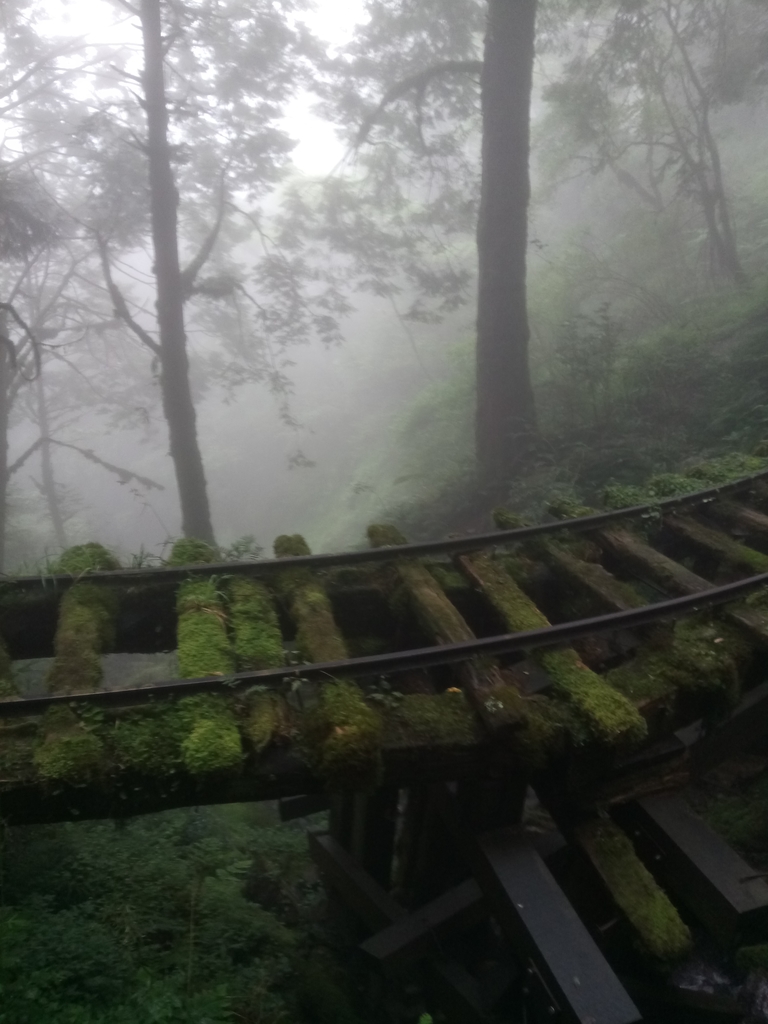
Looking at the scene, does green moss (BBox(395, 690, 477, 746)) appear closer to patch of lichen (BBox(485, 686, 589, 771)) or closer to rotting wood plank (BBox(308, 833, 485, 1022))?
patch of lichen (BBox(485, 686, 589, 771))

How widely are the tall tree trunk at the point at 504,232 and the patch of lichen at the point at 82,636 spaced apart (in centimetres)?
767

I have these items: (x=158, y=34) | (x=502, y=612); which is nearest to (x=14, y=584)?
(x=502, y=612)

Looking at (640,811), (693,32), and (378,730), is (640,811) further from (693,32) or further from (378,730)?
(693,32)

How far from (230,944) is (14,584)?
243 centimetres

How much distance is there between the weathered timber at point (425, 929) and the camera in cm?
417

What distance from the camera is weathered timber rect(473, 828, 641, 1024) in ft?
8.84

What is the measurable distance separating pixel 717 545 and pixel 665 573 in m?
0.73

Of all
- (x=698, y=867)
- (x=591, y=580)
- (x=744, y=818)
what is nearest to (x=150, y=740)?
(x=698, y=867)

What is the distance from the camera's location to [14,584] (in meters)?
4.15

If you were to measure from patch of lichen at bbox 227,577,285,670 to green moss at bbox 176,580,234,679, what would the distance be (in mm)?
64

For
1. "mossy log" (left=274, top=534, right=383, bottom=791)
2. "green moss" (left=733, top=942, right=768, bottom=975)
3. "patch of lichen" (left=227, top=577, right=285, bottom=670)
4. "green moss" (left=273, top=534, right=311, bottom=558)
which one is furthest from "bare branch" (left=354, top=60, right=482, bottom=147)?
"green moss" (left=733, top=942, right=768, bottom=975)

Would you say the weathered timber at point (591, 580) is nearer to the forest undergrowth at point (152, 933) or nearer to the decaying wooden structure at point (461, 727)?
the decaying wooden structure at point (461, 727)

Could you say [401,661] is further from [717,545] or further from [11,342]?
[11,342]

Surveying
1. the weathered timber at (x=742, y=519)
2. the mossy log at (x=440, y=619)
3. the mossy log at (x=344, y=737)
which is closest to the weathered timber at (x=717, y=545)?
the weathered timber at (x=742, y=519)
